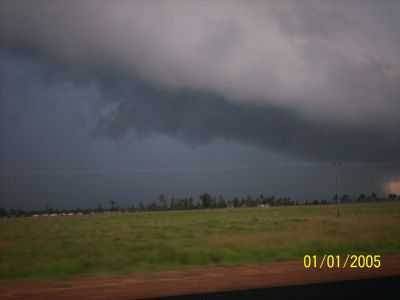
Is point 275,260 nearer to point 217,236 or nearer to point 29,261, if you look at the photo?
point 29,261

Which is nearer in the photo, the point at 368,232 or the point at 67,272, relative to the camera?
the point at 67,272

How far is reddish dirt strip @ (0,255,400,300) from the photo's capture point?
14305mm

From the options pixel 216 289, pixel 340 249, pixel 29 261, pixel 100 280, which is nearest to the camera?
pixel 216 289

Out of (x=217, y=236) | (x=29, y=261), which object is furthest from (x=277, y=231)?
(x=29, y=261)

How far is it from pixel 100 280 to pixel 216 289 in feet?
15.6

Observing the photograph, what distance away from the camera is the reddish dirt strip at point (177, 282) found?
14305 mm

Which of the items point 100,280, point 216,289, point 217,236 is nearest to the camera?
point 216,289

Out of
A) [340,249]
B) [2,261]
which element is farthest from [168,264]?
[340,249]

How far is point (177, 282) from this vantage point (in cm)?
1636

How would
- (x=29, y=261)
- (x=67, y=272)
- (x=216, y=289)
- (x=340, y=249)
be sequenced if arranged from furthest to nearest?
(x=340, y=249) < (x=29, y=261) < (x=67, y=272) < (x=216, y=289)

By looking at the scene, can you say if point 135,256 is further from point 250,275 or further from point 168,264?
point 250,275

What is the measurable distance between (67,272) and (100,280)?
322 cm

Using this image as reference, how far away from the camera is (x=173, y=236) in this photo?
3781 centimetres

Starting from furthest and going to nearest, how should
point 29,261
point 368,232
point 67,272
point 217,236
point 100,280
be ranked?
point 368,232 < point 217,236 < point 29,261 < point 67,272 < point 100,280
